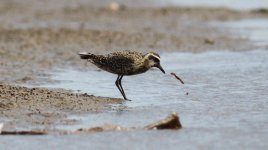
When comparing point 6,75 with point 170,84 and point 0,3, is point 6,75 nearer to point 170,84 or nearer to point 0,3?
point 170,84

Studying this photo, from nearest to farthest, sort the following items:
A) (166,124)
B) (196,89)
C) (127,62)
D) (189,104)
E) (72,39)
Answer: (166,124) → (189,104) → (127,62) → (196,89) → (72,39)

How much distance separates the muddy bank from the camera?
8.99 meters

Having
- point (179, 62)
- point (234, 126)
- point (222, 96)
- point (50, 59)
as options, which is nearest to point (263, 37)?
point (179, 62)

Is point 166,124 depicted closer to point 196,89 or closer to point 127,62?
point 127,62

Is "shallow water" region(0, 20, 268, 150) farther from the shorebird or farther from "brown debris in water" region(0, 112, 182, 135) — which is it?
the shorebird

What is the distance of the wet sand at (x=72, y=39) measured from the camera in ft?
32.7

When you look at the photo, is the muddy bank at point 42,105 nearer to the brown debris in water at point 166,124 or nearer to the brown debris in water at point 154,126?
the brown debris in water at point 154,126

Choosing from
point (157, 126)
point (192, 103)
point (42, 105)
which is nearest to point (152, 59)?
point (192, 103)

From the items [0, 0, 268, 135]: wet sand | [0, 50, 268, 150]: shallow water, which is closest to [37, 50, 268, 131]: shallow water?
[0, 50, 268, 150]: shallow water

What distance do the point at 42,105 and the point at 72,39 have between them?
7.22 meters

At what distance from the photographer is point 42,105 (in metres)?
9.95

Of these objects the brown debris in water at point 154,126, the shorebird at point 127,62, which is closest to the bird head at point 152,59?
the shorebird at point 127,62

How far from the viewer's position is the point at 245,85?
37.7 feet

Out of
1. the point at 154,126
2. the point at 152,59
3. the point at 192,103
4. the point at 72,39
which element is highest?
the point at 154,126
